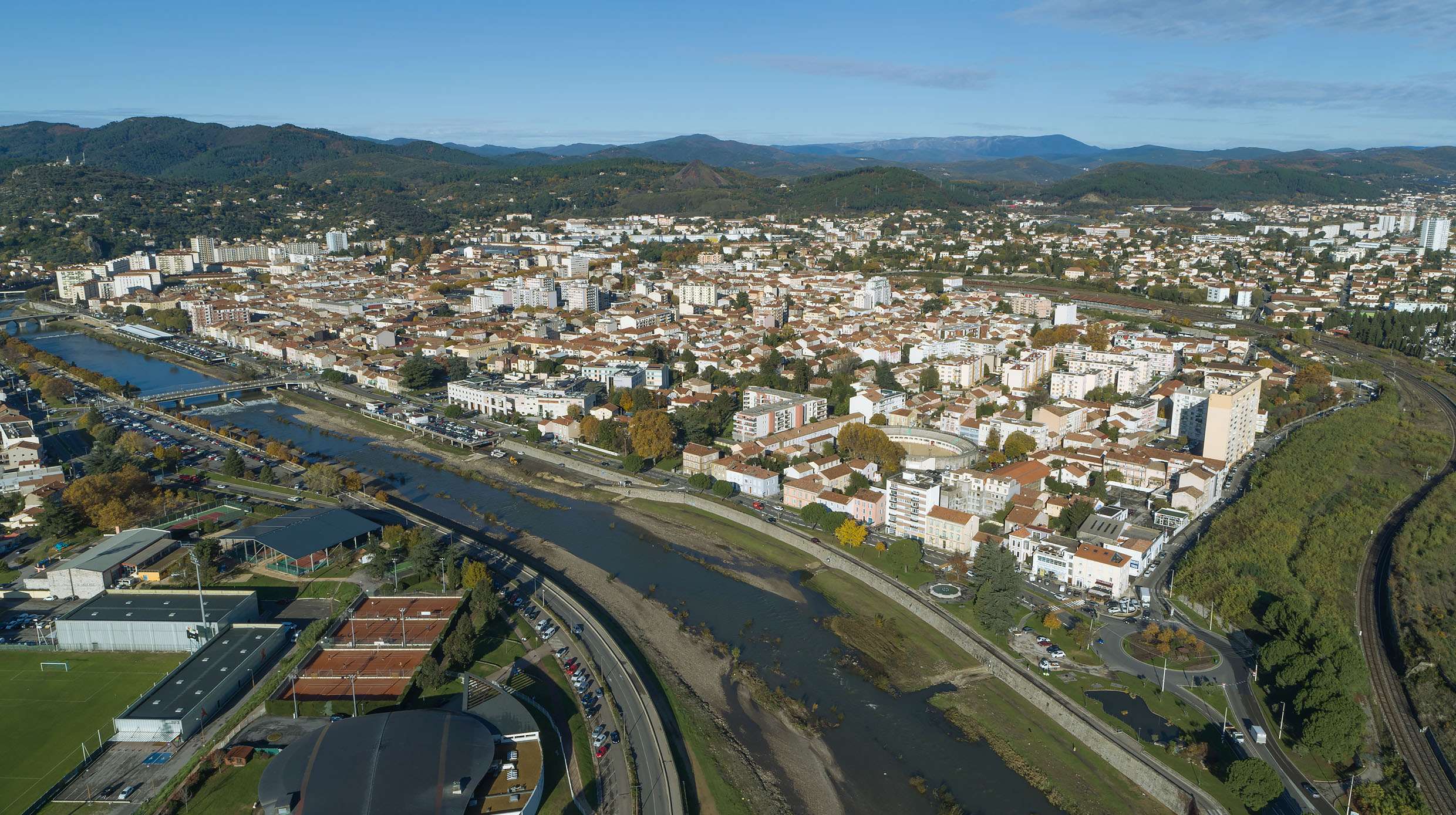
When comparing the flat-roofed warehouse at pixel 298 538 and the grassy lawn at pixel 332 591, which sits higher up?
the flat-roofed warehouse at pixel 298 538

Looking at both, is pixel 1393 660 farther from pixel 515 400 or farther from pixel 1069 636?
pixel 515 400

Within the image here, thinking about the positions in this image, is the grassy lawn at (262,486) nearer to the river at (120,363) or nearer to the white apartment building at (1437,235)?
the river at (120,363)

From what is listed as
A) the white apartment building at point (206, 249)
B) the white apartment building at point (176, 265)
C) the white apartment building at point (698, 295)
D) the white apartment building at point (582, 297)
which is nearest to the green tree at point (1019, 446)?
the white apartment building at point (698, 295)

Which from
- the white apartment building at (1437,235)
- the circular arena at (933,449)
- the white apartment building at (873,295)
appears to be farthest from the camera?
the white apartment building at (1437,235)

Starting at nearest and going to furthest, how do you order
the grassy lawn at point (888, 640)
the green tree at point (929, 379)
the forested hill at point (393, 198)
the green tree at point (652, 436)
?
the grassy lawn at point (888, 640)
the green tree at point (652, 436)
the green tree at point (929, 379)
the forested hill at point (393, 198)

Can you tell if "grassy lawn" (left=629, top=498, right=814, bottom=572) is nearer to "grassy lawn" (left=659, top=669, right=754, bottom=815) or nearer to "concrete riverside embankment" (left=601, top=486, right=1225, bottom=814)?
"concrete riverside embankment" (left=601, top=486, right=1225, bottom=814)

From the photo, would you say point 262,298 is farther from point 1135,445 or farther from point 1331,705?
point 1331,705

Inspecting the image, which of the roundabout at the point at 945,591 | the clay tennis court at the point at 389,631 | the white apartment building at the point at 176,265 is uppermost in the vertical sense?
the white apartment building at the point at 176,265
